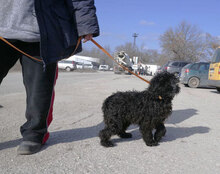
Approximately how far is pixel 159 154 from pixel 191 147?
0.64 metres

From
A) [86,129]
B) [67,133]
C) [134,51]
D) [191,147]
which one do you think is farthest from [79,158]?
[134,51]

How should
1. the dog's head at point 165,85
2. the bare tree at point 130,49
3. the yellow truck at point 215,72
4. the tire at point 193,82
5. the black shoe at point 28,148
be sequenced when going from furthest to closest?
the bare tree at point 130,49 < the tire at point 193,82 < the yellow truck at point 215,72 < the dog's head at point 165,85 < the black shoe at point 28,148

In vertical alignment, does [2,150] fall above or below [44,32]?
below

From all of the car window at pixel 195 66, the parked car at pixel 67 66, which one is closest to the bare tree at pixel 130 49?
the parked car at pixel 67 66

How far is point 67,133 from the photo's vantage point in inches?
140

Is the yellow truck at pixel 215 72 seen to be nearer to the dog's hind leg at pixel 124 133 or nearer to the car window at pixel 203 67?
the car window at pixel 203 67

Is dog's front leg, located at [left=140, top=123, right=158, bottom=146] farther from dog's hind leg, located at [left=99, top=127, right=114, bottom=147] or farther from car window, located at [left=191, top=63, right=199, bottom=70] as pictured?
car window, located at [left=191, top=63, right=199, bottom=70]

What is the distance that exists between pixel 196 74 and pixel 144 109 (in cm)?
1213

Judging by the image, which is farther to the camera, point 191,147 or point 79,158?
point 191,147

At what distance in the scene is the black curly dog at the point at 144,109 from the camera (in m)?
3.14

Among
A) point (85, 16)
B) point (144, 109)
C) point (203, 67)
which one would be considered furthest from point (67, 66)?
point (85, 16)

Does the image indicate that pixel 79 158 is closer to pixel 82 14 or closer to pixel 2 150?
pixel 2 150

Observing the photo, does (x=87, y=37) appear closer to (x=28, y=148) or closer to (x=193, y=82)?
(x=28, y=148)

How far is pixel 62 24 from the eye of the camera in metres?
2.58
